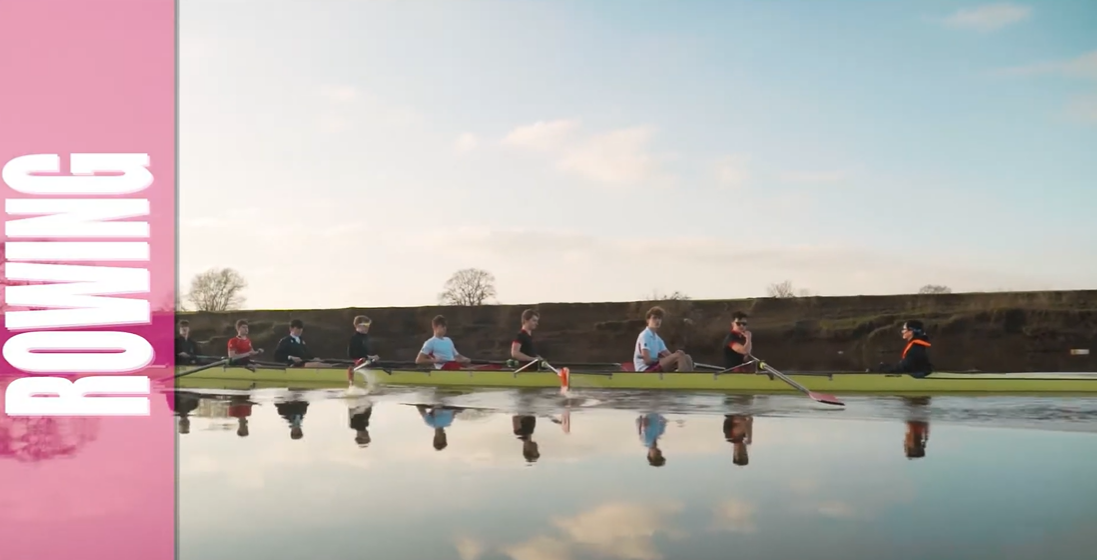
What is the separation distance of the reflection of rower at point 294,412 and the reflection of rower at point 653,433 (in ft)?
17.6

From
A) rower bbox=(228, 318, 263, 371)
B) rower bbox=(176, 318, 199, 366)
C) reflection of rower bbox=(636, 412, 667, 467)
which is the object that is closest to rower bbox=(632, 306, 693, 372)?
reflection of rower bbox=(636, 412, 667, 467)

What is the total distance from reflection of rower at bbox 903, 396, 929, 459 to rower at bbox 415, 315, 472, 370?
368 inches

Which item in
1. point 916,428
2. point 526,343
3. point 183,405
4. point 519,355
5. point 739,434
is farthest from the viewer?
point 183,405

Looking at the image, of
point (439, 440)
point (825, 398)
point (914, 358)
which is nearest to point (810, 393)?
point (825, 398)

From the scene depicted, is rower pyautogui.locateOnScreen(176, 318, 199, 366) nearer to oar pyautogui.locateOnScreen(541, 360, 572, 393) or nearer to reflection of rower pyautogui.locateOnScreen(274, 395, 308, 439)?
reflection of rower pyautogui.locateOnScreen(274, 395, 308, 439)

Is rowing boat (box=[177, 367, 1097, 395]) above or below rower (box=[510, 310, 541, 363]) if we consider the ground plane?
below

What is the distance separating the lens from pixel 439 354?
1880cm

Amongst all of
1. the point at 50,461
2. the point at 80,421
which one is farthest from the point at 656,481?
the point at 80,421

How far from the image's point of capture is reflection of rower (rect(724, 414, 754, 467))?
1012cm

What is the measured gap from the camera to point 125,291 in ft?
34.7

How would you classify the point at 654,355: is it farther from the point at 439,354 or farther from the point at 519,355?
the point at 439,354

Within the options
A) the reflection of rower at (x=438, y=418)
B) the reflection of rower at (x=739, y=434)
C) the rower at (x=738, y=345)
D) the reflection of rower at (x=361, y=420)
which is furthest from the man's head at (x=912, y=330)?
the reflection of rower at (x=361, y=420)

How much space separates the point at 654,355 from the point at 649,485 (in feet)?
27.1

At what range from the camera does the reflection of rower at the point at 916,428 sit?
10.6 meters
